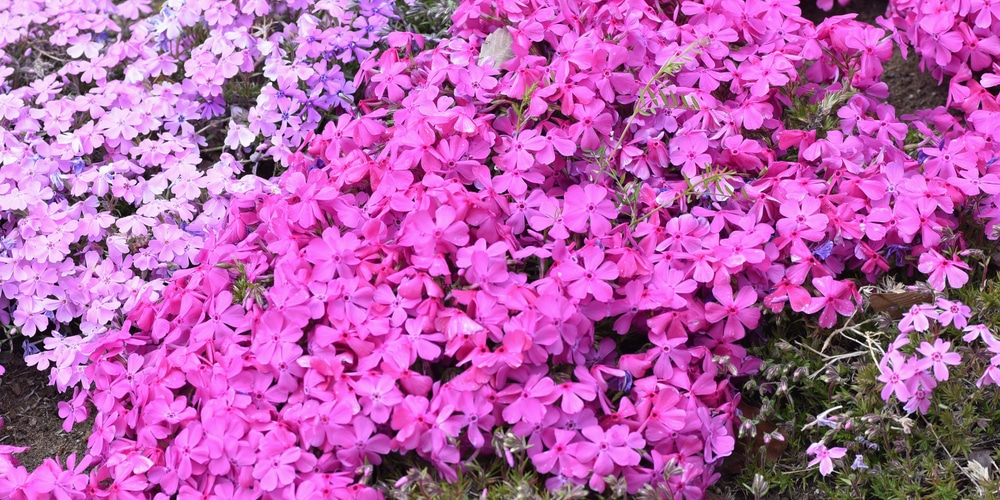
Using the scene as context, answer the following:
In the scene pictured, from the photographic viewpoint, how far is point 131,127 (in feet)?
10.6

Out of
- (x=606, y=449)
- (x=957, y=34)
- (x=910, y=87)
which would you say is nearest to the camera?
(x=606, y=449)

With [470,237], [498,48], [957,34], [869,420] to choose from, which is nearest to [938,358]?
[869,420]

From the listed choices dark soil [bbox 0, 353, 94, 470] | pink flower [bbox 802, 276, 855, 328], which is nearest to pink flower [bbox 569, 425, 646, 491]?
pink flower [bbox 802, 276, 855, 328]

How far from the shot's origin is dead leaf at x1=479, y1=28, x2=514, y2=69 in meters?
3.03

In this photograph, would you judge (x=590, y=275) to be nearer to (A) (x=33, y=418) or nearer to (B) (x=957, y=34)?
(B) (x=957, y=34)

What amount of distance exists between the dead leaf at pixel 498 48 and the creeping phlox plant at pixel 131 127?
49 cm

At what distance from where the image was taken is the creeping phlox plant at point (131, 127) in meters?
2.94

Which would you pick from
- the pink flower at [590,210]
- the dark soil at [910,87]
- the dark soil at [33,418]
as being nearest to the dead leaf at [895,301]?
the pink flower at [590,210]

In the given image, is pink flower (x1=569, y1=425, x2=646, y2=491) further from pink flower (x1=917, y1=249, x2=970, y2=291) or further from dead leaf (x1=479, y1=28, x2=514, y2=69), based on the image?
dead leaf (x1=479, y1=28, x2=514, y2=69)

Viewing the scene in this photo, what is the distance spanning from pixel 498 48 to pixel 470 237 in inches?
31.8

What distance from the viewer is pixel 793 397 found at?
272cm

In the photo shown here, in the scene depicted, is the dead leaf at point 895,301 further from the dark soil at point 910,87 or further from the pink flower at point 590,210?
the dark soil at point 910,87

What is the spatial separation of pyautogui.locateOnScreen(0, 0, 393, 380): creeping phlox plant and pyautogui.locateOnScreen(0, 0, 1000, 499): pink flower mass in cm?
→ 1

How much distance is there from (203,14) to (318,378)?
189 cm
